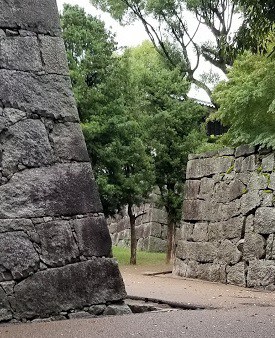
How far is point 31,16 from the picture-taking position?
6156 mm

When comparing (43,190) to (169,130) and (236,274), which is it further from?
(169,130)

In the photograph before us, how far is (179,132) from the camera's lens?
19.0 metres

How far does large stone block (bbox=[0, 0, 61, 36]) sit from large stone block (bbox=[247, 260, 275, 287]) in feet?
21.0

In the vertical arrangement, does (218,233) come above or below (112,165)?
below

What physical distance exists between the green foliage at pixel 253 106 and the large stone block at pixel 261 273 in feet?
7.35

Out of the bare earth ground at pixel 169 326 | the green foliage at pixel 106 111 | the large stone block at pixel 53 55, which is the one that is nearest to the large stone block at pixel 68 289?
the bare earth ground at pixel 169 326

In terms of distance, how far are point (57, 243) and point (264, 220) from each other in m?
Result: 6.17

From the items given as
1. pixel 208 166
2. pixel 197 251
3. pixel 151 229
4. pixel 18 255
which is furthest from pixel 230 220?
pixel 151 229

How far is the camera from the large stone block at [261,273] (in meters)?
10.7

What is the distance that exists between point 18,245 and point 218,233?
7.38m

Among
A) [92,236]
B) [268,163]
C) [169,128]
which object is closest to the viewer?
[92,236]

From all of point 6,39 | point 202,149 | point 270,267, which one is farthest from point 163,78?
point 6,39

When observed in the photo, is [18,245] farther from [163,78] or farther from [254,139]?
[163,78]

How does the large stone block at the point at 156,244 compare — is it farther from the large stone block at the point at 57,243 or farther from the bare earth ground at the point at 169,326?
the large stone block at the point at 57,243
